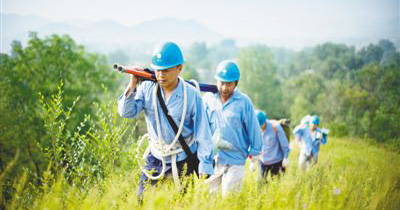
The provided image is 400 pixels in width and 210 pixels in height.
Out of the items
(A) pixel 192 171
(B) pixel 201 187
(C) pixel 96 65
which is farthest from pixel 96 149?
(C) pixel 96 65

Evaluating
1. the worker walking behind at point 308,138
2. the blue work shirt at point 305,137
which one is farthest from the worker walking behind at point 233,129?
the blue work shirt at point 305,137

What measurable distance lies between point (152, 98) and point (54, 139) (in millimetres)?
1141

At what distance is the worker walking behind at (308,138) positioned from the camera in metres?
8.03

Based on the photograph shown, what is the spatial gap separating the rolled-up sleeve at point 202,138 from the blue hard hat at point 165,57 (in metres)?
0.50

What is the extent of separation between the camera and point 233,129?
14.2 ft

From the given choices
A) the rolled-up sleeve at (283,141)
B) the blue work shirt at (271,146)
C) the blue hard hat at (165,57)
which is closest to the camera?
the blue hard hat at (165,57)

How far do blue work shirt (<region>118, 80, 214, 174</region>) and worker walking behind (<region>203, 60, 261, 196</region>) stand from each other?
1249 millimetres

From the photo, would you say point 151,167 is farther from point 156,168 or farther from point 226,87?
point 226,87

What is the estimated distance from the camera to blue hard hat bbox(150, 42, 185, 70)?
279 cm

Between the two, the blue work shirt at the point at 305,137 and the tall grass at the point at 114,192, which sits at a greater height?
the tall grass at the point at 114,192

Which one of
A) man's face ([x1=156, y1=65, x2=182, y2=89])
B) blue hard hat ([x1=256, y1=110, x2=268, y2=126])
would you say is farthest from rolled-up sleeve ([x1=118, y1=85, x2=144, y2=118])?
blue hard hat ([x1=256, y1=110, x2=268, y2=126])

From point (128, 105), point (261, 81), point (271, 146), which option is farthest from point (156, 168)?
point (261, 81)

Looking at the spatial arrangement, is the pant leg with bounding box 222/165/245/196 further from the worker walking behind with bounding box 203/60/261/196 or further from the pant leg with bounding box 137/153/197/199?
the pant leg with bounding box 137/153/197/199

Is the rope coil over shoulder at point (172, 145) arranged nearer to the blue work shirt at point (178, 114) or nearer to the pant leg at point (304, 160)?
the blue work shirt at point (178, 114)
